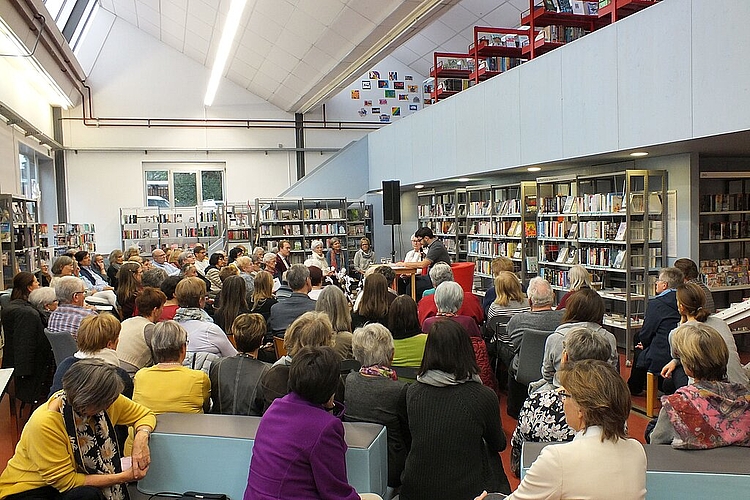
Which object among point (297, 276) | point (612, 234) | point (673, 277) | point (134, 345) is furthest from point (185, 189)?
point (673, 277)

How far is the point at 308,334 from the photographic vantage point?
3482 mm

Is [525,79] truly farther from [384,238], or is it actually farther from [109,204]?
[109,204]

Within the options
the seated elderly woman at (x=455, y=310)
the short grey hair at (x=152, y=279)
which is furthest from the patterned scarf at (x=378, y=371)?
the short grey hair at (x=152, y=279)

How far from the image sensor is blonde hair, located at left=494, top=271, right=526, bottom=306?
558cm

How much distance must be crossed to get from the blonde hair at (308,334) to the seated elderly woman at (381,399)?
363mm

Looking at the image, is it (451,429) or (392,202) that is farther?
(392,202)

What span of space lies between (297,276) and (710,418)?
12.0 feet

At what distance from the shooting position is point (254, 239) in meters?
14.0

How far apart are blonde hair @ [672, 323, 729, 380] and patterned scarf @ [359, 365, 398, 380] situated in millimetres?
1303

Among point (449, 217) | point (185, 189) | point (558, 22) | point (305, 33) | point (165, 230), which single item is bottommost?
point (165, 230)

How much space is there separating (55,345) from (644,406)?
4.73m

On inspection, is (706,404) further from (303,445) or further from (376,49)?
(376,49)

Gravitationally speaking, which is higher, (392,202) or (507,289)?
(392,202)

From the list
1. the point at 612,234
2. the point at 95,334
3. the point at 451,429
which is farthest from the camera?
the point at 612,234
